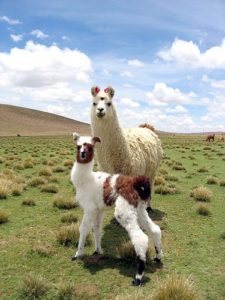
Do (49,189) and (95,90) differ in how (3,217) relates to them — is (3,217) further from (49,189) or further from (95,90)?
(49,189)

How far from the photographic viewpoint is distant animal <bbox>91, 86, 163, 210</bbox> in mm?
7246

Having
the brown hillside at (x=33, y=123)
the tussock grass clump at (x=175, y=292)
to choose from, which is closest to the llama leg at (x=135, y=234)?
the tussock grass clump at (x=175, y=292)

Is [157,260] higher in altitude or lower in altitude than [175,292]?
lower

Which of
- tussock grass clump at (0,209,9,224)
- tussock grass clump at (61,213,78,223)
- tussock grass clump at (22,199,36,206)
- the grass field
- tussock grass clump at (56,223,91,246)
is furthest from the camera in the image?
tussock grass clump at (22,199,36,206)

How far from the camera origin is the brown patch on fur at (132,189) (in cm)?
559

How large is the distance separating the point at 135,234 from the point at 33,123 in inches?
5532

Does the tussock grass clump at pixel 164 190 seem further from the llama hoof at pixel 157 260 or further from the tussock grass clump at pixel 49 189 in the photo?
the llama hoof at pixel 157 260

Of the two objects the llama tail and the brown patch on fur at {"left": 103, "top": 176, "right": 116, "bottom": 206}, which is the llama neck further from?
the llama tail

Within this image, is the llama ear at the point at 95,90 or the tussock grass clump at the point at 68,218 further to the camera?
the tussock grass clump at the point at 68,218

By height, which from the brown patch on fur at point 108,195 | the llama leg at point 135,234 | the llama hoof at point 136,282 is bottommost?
the llama hoof at point 136,282

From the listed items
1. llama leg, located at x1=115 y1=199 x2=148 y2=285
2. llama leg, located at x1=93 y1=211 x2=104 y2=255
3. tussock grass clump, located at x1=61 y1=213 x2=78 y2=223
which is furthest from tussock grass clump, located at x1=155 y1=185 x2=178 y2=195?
llama leg, located at x1=115 y1=199 x2=148 y2=285

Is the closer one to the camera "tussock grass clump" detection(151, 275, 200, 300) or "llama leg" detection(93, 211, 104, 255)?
"tussock grass clump" detection(151, 275, 200, 300)

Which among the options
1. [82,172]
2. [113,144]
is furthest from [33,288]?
[113,144]

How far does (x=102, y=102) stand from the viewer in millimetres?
7133
